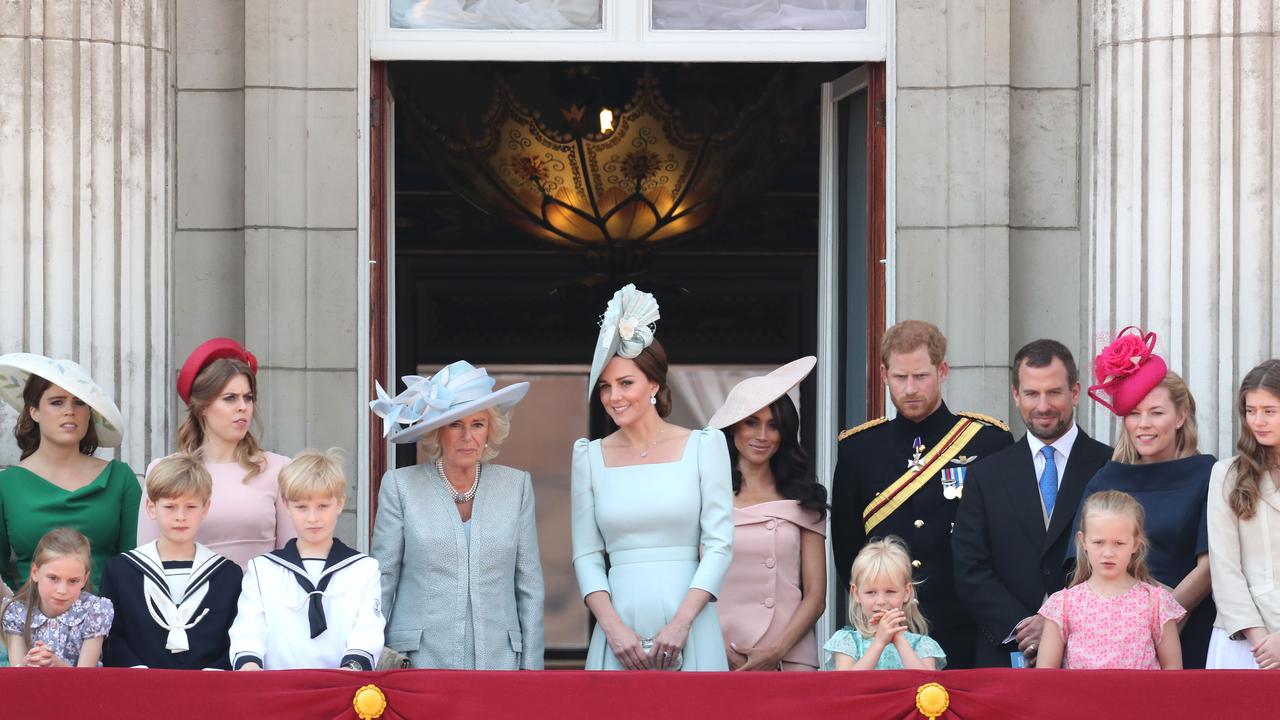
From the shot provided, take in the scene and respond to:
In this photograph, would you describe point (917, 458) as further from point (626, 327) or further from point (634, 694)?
point (634, 694)

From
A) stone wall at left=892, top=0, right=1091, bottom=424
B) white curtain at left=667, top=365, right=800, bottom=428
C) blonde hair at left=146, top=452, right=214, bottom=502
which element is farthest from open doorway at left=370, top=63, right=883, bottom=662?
blonde hair at left=146, top=452, right=214, bottom=502

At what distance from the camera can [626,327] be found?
19.7 feet

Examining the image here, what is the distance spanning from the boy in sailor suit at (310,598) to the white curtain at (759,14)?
9.69 feet

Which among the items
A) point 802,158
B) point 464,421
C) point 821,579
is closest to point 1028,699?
point 821,579

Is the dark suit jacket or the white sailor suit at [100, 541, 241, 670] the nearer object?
the white sailor suit at [100, 541, 241, 670]

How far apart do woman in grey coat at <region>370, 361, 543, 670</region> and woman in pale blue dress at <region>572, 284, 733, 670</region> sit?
0.20m

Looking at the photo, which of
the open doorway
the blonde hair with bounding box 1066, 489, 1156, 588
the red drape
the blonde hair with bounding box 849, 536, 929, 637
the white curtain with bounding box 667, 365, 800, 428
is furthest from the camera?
the white curtain with bounding box 667, 365, 800, 428

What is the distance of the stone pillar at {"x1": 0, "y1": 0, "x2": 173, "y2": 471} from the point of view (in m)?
7.18

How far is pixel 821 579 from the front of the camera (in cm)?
641

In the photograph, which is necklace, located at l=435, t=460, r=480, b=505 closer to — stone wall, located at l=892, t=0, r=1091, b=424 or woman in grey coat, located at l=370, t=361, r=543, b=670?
woman in grey coat, located at l=370, t=361, r=543, b=670

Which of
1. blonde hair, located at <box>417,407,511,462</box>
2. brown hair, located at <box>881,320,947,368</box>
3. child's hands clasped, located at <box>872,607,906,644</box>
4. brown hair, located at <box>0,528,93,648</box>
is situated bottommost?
child's hands clasped, located at <box>872,607,906,644</box>

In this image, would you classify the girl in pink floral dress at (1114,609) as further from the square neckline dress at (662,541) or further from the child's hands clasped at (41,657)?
the child's hands clasped at (41,657)

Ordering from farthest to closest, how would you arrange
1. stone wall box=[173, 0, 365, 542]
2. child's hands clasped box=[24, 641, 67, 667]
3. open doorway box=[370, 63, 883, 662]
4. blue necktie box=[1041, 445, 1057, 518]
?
open doorway box=[370, 63, 883, 662]
stone wall box=[173, 0, 365, 542]
blue necktie box=[1041, 445, 1057, 518]
child's hands clasped box=[24, 641, 67, 667]

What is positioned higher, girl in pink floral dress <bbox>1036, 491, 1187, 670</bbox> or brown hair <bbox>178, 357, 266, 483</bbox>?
brown hair <bbox>178, 357, 266, 483</bbox>
